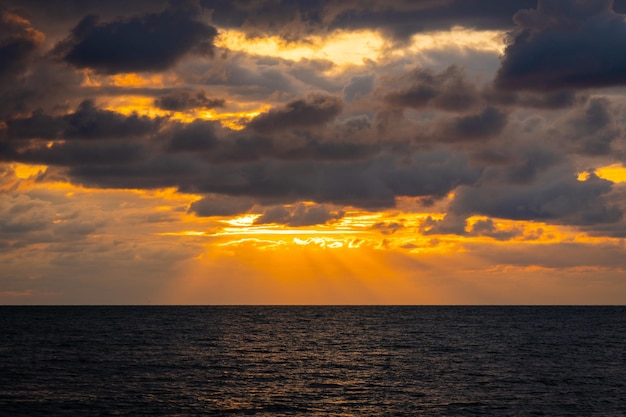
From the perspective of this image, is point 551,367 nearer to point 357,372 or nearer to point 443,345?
point 357,372

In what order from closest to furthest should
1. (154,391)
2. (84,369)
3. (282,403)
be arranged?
(282,403) → (154,391) → (84,369)

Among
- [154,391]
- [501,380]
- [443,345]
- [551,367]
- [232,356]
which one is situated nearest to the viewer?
[154,391]

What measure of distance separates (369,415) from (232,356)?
164ft

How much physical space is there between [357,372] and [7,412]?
4287 centimetres

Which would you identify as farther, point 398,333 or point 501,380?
point 398,333

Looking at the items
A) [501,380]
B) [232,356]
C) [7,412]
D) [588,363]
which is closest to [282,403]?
[7,412]

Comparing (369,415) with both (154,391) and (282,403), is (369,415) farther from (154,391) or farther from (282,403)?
(154,391)

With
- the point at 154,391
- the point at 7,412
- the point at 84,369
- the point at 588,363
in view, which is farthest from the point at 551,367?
the point at 7,412

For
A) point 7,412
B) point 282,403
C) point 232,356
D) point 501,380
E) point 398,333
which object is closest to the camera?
point 7,412

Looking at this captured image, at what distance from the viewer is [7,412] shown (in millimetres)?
61062

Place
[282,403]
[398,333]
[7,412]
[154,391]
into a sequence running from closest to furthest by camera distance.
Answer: [7,412], [282,403], [154,391], [398,333]

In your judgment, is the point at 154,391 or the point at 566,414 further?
the point at 154,391

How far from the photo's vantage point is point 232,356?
359ft

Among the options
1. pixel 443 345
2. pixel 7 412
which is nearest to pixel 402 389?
pixel 7 412
